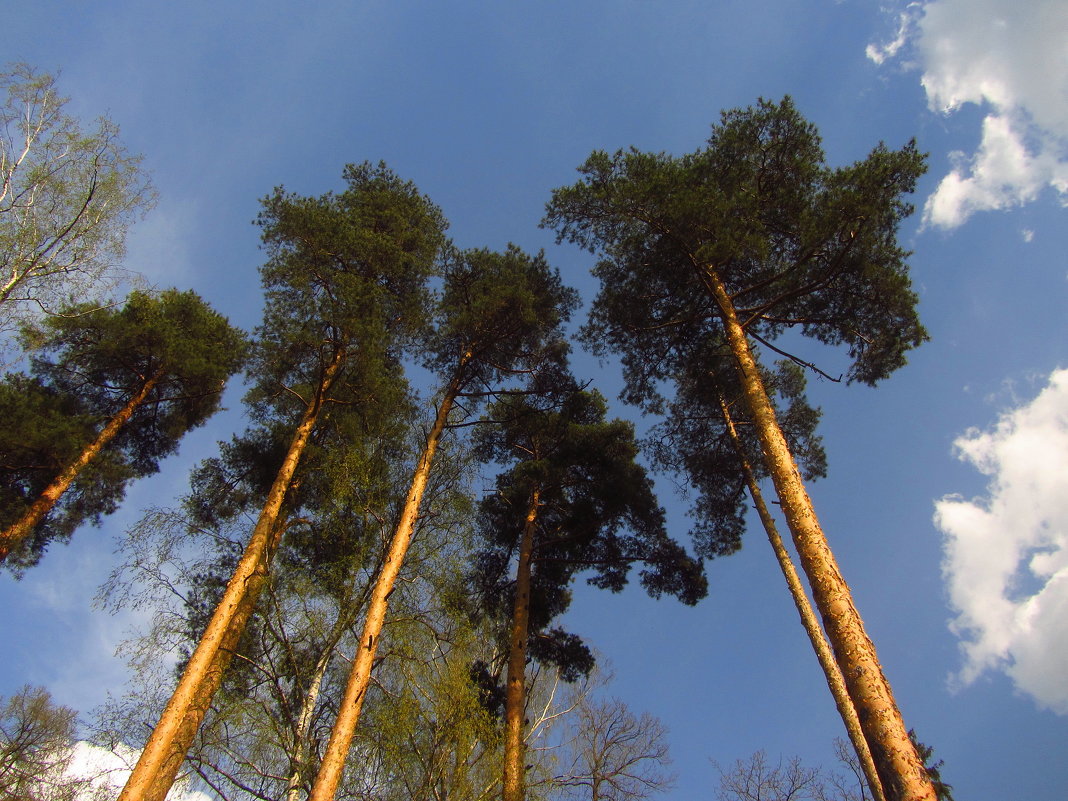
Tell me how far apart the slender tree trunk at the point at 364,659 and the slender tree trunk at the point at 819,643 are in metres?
5.60

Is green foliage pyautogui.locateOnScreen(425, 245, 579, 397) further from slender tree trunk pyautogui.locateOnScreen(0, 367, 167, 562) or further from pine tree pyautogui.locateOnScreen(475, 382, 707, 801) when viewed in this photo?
slender tree trunk pyautogui.locateOnScreen(0, 367, 167, 562)

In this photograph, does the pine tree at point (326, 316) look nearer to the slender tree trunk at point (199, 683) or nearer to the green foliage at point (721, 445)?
the slender tree trunk at point (199, 683)

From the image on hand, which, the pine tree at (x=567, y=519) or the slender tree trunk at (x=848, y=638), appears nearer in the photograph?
the slender tree trunk at (x=848, y=638)

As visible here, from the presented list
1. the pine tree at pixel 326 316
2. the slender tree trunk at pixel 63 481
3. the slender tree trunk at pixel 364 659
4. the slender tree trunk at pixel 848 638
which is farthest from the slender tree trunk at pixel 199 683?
the slender tree trunk at pixel 848 638

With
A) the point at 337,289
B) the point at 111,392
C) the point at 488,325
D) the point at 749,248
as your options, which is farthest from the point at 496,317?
the point at 111,392

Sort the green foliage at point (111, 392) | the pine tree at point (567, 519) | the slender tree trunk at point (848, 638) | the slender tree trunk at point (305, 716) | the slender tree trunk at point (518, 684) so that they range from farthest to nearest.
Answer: the pine tree at point (567, 519) → the green foliage at point (111, 392) → the slender tree trunk at point (518, 684) → the slender tree trunk at point (305, 716) → the slender tree trunk at point (848, 638)

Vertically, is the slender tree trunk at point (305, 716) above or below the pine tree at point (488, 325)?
below

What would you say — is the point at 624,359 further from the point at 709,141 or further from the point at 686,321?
the point at 709,141

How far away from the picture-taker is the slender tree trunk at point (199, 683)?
254 inches

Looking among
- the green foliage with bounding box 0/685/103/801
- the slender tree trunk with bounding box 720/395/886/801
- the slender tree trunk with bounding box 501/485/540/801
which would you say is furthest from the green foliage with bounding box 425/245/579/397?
the green foliage with bounding box 0/685/103/801

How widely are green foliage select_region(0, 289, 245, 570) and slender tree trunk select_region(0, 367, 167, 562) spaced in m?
0.15

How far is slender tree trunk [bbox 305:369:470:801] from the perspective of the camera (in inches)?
247

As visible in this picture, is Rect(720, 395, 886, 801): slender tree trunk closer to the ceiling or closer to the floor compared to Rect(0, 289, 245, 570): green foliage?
closer to the floor

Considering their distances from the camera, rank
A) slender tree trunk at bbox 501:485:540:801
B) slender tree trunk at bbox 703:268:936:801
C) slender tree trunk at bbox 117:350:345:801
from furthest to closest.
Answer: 1. slender tree trunk at bbox 501:485:540:801
2. slender tree trunk at bbox 117:350:345:801
3. slender tree trunk at bbox 703:268:936:801
